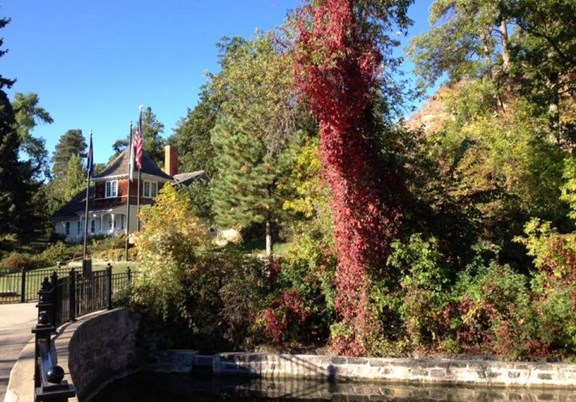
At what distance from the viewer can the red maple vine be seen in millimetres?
12469

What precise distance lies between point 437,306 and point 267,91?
402 inches

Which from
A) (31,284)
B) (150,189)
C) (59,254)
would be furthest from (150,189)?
(31,284)

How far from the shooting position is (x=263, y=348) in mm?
13188

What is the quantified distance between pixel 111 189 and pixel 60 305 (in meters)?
40.8

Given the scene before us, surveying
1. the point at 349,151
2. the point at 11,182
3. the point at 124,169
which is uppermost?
the point at 124,169

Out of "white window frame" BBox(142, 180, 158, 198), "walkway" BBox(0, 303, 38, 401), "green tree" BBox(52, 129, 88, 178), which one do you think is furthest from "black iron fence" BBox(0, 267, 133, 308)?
"green tree" BBox(52, 129, 88, 178)

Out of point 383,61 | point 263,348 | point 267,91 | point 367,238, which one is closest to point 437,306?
point 367,238

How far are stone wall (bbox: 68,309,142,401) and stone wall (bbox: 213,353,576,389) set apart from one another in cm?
207

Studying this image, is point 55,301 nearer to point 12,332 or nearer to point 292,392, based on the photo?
point 12,332

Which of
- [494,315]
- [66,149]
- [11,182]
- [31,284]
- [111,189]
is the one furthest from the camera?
[66,149]

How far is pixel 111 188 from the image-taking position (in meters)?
48.8

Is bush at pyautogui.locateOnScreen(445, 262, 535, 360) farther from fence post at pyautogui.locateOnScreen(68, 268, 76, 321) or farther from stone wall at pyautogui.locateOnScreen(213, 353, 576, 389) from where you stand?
fence post at pyautogui.locateOnScreen(68, 268, 76, 321)

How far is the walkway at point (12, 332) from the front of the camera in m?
8.13

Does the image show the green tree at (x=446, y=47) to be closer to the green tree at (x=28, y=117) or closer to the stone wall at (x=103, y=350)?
the stone wall at (x=103, y=350)
